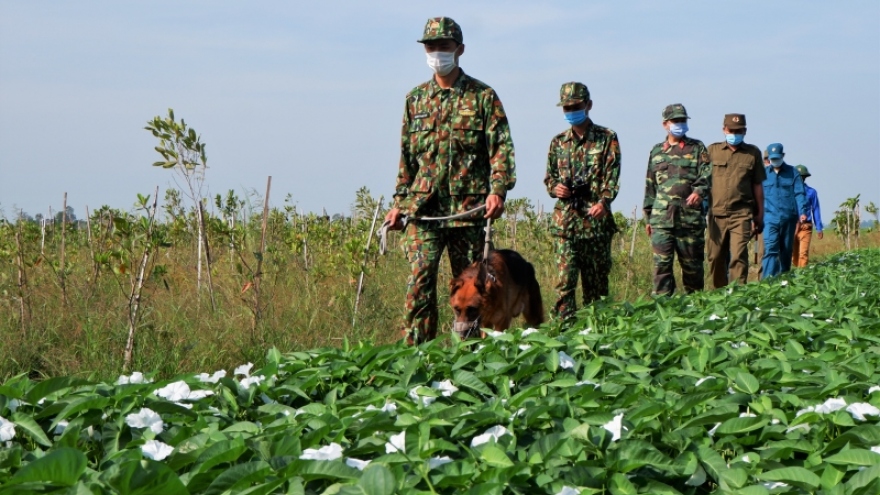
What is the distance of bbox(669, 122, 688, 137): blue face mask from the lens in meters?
10.7

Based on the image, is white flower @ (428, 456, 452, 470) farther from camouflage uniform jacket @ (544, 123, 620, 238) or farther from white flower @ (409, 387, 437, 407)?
camouflage uniform jacket @ (544, 123, 620, 238)

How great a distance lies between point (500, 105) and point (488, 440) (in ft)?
14.3

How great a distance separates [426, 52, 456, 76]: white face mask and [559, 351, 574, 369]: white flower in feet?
9.98

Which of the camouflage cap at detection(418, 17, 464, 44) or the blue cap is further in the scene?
the blue cap

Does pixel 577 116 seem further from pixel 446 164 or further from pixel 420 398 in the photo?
pixel 420 398

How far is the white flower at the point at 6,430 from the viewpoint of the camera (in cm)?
349

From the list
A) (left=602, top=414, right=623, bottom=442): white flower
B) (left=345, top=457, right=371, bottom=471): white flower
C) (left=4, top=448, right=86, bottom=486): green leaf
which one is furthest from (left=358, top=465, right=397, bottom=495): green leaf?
(left=602, top=414, right=623, bottom=442): white flower

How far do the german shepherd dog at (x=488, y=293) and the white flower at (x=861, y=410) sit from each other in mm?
3562

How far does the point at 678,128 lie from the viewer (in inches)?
421

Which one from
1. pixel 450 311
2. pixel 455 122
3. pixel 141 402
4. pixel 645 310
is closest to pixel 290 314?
pixel 450 311

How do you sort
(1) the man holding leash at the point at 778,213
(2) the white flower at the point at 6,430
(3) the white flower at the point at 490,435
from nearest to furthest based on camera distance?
1. (3) the white flower at the point at 490,435
2. (2) the white flower at the point at 6,430
3. (1) the man holding leash at the point at 778,213

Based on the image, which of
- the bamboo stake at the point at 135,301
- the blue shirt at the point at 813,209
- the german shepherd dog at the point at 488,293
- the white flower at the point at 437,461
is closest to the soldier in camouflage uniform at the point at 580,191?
the german shepherd dog at the point at 488,293

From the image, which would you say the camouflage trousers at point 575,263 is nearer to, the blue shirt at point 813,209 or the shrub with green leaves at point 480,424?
the shrub with green leaves at point 480,424

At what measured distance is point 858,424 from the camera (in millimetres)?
3732
